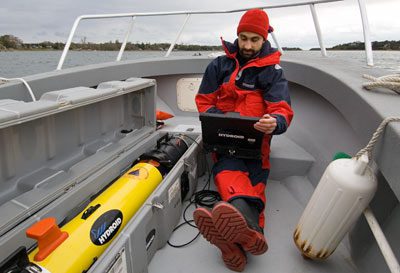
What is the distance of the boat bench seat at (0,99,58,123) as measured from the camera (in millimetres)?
999

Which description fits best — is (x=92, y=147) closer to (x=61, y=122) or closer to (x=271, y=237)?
(x=61, y=122)

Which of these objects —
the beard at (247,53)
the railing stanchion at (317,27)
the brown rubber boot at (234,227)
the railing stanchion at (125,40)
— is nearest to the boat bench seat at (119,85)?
the beard at (247,53)

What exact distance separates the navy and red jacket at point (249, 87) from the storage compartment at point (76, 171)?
361 millimetres

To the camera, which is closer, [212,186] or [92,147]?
[92,147]

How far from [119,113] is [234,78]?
34.8 inches

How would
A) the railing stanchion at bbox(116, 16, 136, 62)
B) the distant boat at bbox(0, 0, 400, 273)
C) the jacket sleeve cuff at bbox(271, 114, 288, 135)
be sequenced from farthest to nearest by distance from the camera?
the railing stanchion at bbox(116, 16, 136, 62) < the jacket sleeve cuff at bbox(271, 114, 288, 135) < the distant boat at bbox(0, 0, 400, 273)

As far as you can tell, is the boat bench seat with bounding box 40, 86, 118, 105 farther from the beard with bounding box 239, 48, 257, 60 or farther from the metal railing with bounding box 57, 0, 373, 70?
the metal railing with bounding box 57, 0, 373, 70

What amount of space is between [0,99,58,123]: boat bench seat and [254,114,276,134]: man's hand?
37.4 inches

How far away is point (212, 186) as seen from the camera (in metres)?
2.09

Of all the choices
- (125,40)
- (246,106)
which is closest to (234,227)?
(246,106)

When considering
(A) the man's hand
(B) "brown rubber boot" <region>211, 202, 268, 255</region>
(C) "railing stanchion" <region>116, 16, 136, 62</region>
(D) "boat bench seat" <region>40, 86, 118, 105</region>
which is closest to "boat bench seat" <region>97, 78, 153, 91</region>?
(D) "boat bench seat" <region>40, 86, 118, 105</region>

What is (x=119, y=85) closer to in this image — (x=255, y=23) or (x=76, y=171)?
(x=76, y=171)

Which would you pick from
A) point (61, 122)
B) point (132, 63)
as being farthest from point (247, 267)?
point (132, 63)

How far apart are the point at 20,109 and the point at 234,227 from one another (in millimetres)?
947
